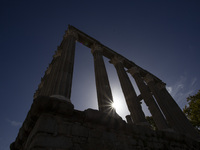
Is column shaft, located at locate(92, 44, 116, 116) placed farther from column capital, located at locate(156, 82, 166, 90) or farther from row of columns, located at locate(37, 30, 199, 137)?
column capital, located at locate(156, 82, 166, 90)

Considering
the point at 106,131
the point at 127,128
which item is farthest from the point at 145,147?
the point at 106,131

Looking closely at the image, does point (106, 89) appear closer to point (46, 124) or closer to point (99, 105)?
point (99, 105)

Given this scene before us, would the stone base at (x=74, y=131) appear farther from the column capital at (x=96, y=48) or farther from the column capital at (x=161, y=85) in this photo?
the column capital at (x=161, y=85)

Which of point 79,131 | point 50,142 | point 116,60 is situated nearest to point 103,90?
point 79,131

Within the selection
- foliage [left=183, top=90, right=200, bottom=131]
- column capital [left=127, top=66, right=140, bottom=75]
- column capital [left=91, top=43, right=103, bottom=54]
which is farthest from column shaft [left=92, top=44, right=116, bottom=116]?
foliage [left=183, top=90, right=200, bottom=131]

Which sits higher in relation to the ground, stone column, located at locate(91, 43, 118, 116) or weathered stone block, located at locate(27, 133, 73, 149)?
stone column, located at locate(91, 43, 118, 116)

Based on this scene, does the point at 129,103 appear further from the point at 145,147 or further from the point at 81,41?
the point at 81,41

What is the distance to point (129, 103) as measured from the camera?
1344cm

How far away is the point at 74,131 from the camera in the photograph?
15.1 ft

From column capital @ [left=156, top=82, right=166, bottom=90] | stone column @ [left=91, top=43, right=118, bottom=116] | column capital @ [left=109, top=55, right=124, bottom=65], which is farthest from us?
column capital @ [left=156, top=82, right=166, bottom=90]

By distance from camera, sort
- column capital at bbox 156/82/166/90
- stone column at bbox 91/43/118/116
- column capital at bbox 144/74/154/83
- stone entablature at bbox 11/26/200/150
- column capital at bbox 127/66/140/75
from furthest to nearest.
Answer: column capital at bbox 156/82/166/90, column capital at bbox 144/74/154/83, column capital at bbox 127/66/140/75, stone column at bbox 91/43/118/116, stone entablature at bbox 11/26/200/150

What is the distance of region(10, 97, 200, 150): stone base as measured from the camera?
406 cm

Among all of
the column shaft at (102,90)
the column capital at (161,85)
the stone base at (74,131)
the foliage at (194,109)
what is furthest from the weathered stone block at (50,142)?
the foliage at (194,109)

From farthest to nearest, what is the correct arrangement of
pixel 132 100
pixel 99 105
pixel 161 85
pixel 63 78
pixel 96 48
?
pixel 161 85 → pixel 96 48 → pixel 132 100 → pixel 99 105 → pixel 63 78
